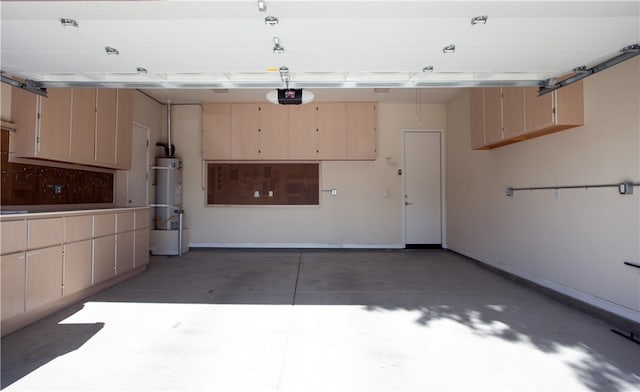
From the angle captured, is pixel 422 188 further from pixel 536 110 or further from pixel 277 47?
pixel 277 47

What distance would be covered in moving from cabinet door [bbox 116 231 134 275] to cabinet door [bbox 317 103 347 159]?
3653 mm

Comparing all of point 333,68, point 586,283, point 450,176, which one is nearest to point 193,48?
point 333,68

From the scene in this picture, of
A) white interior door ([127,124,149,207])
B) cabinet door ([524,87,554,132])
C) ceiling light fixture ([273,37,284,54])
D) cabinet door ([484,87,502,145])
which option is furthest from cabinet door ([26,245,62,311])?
cabinet door ([484,87,502,145])

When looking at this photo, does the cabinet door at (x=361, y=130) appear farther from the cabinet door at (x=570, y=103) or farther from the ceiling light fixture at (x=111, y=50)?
the ceiling light fixture at (x=111, y=50)

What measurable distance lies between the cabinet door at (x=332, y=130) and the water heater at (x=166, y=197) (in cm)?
300

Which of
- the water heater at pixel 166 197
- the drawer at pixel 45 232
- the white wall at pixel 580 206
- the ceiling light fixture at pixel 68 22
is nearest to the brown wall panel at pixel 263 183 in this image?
the water heater at pixel 166 197

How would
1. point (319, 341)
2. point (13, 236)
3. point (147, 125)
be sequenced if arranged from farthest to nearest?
point (147, 125) < point (13, 236) < point (319, 341)

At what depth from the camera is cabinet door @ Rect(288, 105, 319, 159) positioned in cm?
612

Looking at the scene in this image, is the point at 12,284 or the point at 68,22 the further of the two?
the point at 12,284

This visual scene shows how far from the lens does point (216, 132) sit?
20.2 feet

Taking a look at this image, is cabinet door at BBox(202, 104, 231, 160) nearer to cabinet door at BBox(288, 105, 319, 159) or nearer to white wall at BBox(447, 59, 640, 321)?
cabinet door at BBox(288, 105, 319, 159)

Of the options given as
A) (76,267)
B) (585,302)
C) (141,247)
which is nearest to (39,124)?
(76,267)

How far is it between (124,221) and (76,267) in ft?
2.93

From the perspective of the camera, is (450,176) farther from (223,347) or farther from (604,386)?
(223,347)
